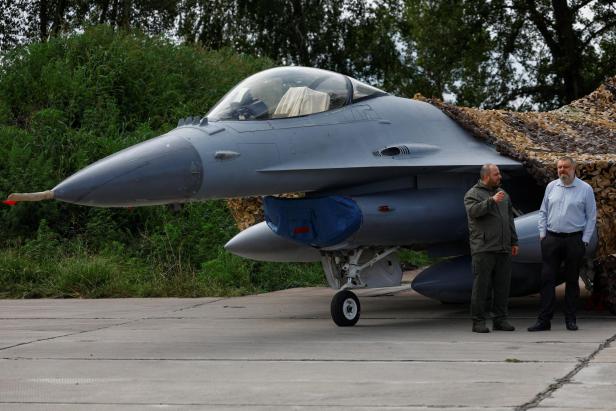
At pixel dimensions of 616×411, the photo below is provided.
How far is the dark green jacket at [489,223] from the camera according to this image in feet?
30.7

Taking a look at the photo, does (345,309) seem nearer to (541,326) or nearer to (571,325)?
(541,326)

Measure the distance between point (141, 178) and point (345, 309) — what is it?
2.60m

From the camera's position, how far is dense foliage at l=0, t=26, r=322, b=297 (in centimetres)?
1502

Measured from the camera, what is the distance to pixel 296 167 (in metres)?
9.65

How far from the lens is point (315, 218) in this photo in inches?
402

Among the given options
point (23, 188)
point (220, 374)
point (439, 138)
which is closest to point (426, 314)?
point (439, 138)

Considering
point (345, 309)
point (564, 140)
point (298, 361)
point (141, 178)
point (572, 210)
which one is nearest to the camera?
point (298, 361)

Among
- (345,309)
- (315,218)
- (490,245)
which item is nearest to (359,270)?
(345,309)

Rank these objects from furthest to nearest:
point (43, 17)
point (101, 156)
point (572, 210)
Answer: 1. point (43, 17)
2. point (101, 156)
3. point (572, 210)

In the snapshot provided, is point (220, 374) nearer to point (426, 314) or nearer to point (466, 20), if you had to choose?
point (426, 314)

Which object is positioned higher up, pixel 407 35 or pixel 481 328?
pixel 407 35

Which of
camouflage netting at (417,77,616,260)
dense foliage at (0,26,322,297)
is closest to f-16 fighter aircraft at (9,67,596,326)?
camouflage netting at (417,77,616,260)

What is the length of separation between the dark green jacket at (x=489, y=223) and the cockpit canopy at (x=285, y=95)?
1749 millimetres

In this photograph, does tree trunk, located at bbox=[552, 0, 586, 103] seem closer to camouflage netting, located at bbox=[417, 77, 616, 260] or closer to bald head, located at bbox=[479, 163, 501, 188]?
camouflage netting, located at bbox=[417, 77, 616, 260]
